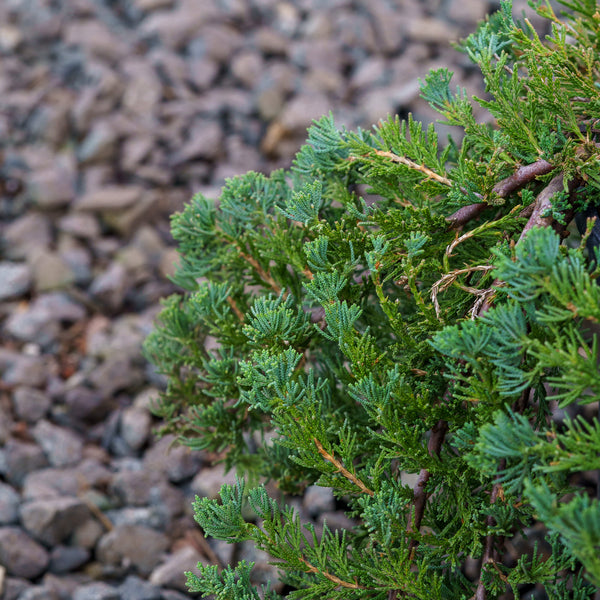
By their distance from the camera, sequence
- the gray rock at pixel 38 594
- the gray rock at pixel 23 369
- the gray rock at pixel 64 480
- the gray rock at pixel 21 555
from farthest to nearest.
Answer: the gray rock at pixel 23 369 → the gray rock at pixel 64 480 → the gray rock at pixel 21 555 → the gray rock at pixel 38 594

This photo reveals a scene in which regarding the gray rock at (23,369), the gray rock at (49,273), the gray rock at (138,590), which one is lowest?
the gray rock at (138,590)

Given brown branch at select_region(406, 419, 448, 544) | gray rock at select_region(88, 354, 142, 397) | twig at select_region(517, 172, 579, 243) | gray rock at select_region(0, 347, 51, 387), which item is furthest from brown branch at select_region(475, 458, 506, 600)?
gray rock at select_region(0, 347, 51, 387)

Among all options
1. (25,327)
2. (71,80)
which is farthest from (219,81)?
(25,327)

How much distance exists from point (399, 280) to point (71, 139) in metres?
2.99

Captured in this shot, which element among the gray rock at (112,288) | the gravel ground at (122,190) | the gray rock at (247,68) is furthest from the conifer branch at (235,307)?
the gray rock at (247,68)

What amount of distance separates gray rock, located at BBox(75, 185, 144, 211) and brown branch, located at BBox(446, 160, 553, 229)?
2.37 m

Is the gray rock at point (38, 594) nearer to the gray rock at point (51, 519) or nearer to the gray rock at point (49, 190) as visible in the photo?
the gray rock at point (51, 519)

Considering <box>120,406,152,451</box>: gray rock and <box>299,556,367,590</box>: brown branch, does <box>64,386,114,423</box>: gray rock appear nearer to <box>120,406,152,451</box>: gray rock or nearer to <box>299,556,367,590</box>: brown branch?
<box>120,406,152,451</box>: gray rock

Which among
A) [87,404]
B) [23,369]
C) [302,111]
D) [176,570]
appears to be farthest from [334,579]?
[302,111]

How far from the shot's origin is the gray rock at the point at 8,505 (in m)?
2.06

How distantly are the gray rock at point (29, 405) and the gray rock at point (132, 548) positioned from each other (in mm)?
638

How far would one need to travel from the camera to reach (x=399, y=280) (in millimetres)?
1117

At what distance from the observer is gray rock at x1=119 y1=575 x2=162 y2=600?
6.05 ft

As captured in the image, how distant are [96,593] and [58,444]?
65 centimetres
